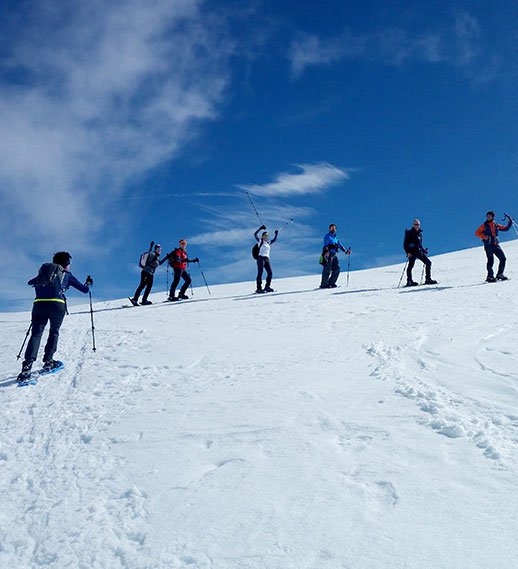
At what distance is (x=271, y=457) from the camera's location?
4.15m

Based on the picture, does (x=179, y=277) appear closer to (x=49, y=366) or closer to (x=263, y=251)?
(x=263, y=251)

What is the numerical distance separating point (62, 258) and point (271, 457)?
18.2 ft

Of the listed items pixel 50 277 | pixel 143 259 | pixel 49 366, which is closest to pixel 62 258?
pixel 50 277

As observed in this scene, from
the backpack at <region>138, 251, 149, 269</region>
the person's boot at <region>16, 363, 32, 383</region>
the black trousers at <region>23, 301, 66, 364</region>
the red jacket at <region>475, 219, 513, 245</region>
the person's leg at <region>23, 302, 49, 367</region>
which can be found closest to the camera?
the person's boot at <region>16, 363, 32, 383</region>

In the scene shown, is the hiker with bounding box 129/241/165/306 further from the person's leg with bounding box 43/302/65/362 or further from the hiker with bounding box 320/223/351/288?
the person's leg with bounding box 43/302/65/362

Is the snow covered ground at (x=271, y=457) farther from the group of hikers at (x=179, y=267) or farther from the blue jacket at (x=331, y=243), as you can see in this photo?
the blue jacket at (x=331, y=243)

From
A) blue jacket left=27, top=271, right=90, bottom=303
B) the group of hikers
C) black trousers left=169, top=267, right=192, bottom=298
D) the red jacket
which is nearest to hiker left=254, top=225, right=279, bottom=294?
the group of hikers

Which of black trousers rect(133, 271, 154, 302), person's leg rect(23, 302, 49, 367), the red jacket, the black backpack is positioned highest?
the red jacket

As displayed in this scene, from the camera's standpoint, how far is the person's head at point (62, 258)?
319 inches

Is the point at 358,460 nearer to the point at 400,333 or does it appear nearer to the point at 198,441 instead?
the point at 198,441

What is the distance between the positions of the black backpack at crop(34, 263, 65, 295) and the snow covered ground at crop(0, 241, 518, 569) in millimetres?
1389

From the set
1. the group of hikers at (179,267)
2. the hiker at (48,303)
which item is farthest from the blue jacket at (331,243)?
the hiker at (48,303)

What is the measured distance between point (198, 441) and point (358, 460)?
4.99 ft

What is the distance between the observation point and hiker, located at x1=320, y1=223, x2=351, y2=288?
53.5 ft
